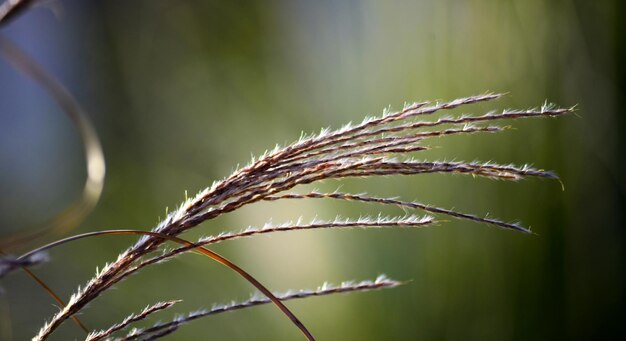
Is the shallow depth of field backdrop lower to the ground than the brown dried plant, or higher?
higher

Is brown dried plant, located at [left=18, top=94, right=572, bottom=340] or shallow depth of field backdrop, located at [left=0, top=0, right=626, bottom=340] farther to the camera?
shallow depth of field backdrop, located at [left=0, top=0, right=626, bottom=340]

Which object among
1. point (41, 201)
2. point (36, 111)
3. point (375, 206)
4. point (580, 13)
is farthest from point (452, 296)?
point (36, 111)

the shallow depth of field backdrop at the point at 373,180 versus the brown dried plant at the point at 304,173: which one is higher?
the shallow depth of field backdrop at the point at 373,180

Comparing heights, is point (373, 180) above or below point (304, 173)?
above

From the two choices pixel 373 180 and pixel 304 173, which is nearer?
pixel 304 173

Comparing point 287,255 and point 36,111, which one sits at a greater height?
point 36,111

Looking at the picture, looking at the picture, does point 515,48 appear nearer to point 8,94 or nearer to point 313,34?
point 313,34

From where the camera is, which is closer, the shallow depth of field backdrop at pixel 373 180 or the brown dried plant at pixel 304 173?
the brown dried plant at pixel 304 173

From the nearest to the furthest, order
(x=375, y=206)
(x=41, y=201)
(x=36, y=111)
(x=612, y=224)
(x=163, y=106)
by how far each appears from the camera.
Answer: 1. (x=612, y=224)
2. (x=375, y=206)
3. (x=163, y=106)
4. (x=41, y=201)
5. (x=36, y=111)
